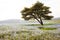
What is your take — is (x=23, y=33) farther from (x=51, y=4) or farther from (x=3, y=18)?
(x=51, y=4)

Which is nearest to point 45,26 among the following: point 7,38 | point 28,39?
point 28,39

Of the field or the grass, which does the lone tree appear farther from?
the grass

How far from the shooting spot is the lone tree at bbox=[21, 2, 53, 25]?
11.5ft

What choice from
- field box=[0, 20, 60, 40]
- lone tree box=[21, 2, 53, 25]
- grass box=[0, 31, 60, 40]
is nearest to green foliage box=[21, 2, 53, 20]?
lone tree box=[21, 2, 53, 25]

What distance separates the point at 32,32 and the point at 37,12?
788mm

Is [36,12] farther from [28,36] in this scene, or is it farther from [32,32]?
[28,36]

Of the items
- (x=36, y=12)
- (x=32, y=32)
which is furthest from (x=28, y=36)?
(x=36, y=12)

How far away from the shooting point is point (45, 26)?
11.3 ft

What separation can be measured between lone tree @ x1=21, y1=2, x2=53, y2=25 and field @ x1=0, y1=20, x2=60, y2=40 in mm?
160

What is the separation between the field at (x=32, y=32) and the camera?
2.69 m

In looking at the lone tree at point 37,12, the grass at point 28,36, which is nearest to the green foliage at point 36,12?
the lone tree at point 37,12

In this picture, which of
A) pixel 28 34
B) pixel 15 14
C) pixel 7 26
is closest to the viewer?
pixel 28 34

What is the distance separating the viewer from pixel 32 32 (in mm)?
2955

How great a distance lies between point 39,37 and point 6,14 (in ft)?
4.30
